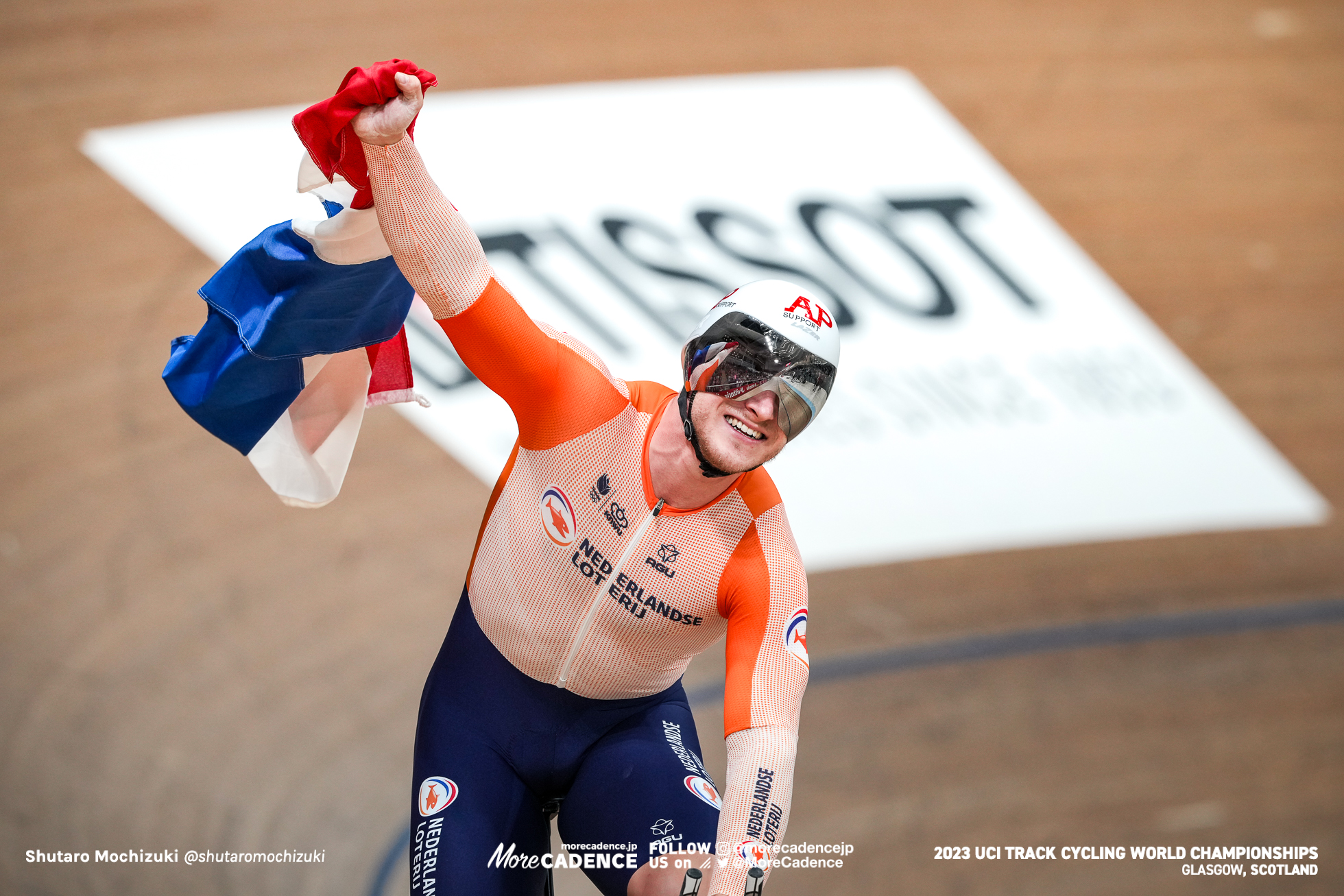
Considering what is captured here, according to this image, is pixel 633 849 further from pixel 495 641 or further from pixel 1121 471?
pixel 1121 471

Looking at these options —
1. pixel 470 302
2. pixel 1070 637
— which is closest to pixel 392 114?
pixel 470 302

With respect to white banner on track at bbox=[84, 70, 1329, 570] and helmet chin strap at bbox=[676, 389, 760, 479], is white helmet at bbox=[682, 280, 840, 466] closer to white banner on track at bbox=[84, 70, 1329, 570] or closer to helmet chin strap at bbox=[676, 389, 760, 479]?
helmet chin strap at bbox=[676, 389, 760, 479]

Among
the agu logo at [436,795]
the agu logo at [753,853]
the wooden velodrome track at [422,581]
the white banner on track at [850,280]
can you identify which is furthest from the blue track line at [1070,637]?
the agu logo at [753,853]

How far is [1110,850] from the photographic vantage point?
3.35 meters

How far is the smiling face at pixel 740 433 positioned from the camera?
5.59 ft

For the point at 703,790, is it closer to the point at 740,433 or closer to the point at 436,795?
the point at 436,795

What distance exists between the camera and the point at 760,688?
1.72 meters

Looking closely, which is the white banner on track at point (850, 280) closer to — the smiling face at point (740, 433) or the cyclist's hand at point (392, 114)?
the smiling face at point (740, 433)

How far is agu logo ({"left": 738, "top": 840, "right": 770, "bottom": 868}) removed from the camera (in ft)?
5.37

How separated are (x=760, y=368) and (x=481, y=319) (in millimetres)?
405

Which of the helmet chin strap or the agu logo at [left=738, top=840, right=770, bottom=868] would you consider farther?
the helmet chin strap

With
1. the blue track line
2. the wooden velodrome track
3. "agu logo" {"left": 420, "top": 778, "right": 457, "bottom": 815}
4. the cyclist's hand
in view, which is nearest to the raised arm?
the cyclist's hand

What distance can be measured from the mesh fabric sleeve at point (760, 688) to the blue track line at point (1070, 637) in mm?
1703

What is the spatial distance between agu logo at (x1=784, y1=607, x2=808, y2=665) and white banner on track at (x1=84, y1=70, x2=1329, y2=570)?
6.66 feet
